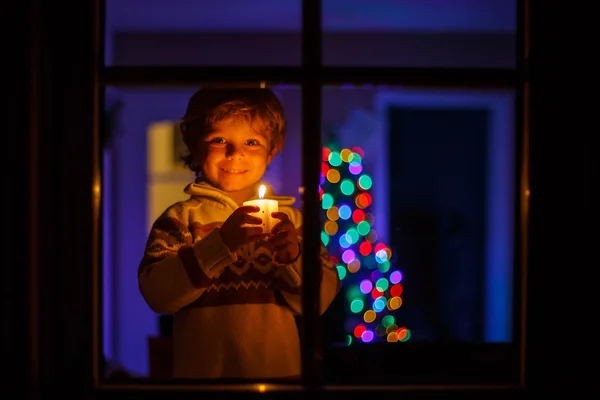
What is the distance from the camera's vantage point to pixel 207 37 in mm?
3980

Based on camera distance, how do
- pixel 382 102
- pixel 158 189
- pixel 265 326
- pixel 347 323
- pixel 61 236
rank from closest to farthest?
1. pixel 61 236
2. pixel 265 326
3. pixel 347 323
4. pixel 158 189
5. pixel 382 102

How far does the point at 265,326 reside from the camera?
1.45 m

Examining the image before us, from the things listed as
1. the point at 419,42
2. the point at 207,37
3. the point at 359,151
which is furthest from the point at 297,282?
the point at 419,42

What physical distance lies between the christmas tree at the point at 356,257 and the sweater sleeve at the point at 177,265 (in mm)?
2063

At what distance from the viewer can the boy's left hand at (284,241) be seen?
56.4 inches

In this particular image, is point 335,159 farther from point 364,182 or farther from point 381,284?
point 381,284

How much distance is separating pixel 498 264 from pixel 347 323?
1.27 m

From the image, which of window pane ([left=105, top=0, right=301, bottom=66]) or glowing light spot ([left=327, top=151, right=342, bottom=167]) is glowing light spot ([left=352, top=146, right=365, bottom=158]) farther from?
window pane ([left=105, top=0, right=301, bottom=66])

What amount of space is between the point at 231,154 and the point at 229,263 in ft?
0.91

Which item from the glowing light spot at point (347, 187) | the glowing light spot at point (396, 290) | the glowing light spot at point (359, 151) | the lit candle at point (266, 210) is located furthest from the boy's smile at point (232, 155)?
the glowing light spot at point (359, 151)

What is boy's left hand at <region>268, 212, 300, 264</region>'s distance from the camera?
56.4 inches

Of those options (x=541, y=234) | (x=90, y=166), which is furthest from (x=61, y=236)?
(x=541, y=234)

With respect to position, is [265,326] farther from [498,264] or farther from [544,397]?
[498,264]

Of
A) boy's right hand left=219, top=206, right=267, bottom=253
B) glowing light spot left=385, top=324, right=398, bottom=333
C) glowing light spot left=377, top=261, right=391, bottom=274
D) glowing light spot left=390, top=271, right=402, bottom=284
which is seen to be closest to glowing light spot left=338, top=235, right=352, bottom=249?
glowing light spot left=377, top=261, right=391, bottom=274
